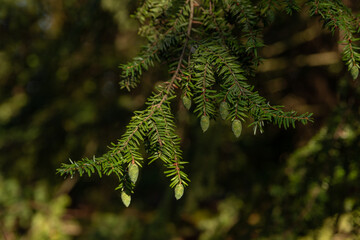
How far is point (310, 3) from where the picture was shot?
784mm

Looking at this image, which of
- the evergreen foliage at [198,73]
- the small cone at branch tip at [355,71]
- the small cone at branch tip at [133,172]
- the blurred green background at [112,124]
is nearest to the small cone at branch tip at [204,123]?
the evergreen foliage at [198,73]

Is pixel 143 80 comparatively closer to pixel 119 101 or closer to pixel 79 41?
pixel 119 101

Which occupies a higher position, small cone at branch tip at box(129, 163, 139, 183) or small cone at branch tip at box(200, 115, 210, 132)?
small cone at branch tip at box(129, 163, 139, 183)

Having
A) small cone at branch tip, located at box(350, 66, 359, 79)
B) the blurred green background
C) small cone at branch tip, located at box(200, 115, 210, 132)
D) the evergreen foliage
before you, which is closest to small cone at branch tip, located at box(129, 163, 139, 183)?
the evergreen foliage

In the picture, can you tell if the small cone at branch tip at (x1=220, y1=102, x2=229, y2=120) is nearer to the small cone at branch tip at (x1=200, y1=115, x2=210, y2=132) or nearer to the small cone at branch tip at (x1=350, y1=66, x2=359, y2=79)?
the small cone at branch tip at (x1=200, y1=115, x2=210, y2=132)

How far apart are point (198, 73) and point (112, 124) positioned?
1.84 metres

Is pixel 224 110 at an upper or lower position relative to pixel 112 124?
upper

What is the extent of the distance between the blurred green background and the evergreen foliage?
79cm

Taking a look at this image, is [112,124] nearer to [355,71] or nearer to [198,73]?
[198,73]

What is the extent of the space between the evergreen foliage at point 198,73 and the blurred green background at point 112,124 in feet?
2.58

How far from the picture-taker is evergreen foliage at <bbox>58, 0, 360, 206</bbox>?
677 millimetres

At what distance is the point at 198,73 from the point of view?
29.6 inches

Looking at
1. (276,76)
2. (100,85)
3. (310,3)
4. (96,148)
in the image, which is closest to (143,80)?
(100,85)

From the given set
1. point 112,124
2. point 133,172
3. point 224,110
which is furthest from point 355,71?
point 112,124
